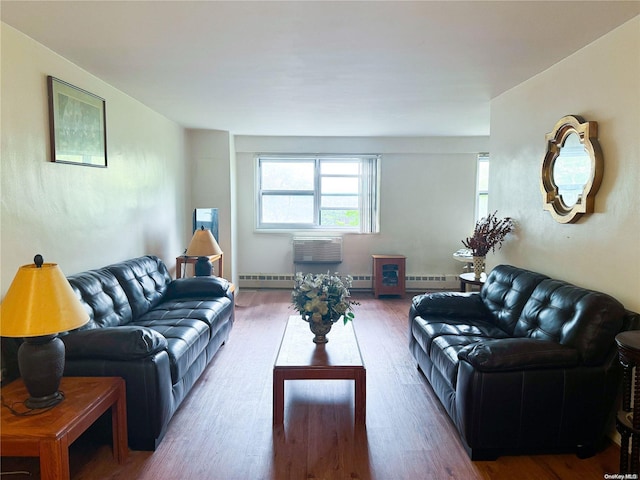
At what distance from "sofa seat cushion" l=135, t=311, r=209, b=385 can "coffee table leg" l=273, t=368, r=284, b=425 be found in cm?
61

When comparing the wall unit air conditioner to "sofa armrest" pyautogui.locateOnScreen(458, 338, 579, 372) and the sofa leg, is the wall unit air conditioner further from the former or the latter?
the sofa leg

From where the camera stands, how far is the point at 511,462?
90.5 inches

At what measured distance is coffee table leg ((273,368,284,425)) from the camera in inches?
103

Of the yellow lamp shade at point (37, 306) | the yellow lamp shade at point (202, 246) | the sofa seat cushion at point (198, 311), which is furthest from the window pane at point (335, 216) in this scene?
the yellow lamp shade at point (37, 306)

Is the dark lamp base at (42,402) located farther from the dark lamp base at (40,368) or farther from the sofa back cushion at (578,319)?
the sofa back cushion at (578,319)

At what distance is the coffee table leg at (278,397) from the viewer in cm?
262

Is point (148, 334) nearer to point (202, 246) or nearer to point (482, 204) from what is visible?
point (202, 246)

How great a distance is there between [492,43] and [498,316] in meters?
1.90

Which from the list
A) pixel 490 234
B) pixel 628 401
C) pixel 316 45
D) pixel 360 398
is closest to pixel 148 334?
pixel 360 398

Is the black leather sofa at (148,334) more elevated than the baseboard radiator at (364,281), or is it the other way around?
the black leather sofa at (148,334)

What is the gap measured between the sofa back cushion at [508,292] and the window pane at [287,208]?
3493mm

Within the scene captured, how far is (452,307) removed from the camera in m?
3.44

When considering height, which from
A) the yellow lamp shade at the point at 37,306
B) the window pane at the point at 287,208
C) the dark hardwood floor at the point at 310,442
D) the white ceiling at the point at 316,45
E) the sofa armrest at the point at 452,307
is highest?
the white ceiling at the point at 316,45

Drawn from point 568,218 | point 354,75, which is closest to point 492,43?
point 354,75
